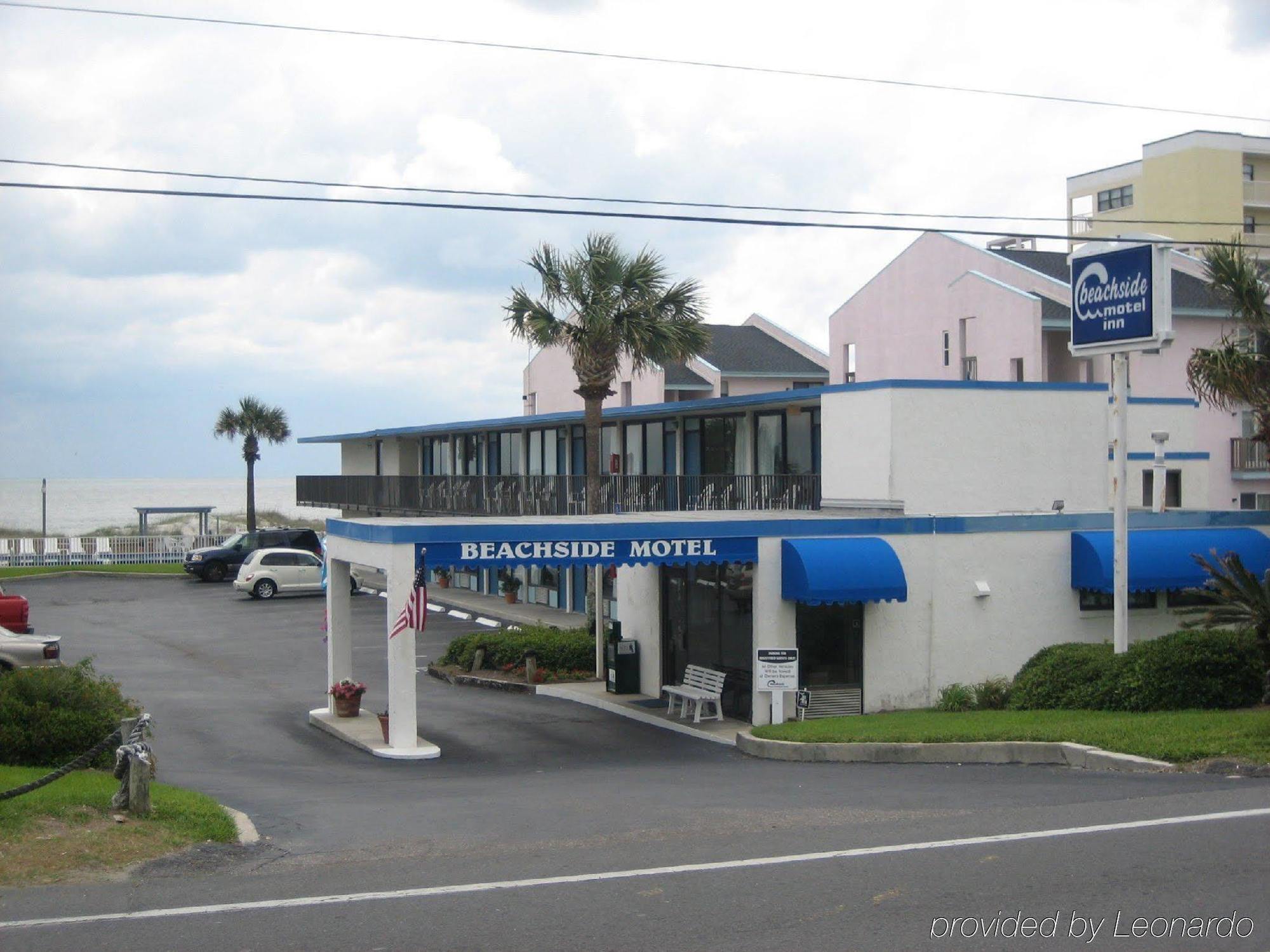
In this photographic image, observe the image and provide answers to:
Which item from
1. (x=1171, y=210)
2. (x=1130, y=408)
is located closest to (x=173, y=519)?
(x=1171, y=210)

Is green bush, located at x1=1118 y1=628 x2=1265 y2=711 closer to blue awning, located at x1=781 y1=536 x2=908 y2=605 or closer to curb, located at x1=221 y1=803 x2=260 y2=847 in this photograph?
blue awning, located at x1=781 y1=536 x2=908 y2=605

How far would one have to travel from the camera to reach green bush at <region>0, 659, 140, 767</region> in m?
13.5

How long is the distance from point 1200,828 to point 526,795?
6.65m

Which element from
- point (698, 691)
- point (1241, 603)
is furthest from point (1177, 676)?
point (698, 691)

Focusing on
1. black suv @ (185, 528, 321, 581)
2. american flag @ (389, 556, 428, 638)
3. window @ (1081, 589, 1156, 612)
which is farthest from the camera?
black suv @ (185, 528, 321, 581)

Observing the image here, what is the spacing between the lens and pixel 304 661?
29.7 metres

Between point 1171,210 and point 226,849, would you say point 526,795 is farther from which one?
point 1171,210

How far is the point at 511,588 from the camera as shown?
1693 inches

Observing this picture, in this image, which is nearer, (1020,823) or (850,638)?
(1020,823)

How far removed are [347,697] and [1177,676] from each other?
39.3 ft

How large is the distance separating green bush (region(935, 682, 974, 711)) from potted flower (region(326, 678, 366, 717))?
8914 mm

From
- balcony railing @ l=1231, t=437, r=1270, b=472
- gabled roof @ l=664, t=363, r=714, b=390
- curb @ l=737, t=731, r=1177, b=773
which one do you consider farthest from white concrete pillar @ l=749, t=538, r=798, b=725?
balcony railing @ l=1231, t=437, r=1270, b=472

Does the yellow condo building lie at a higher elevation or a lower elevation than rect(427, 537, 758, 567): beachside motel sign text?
higher

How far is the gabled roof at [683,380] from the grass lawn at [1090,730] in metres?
24.1
